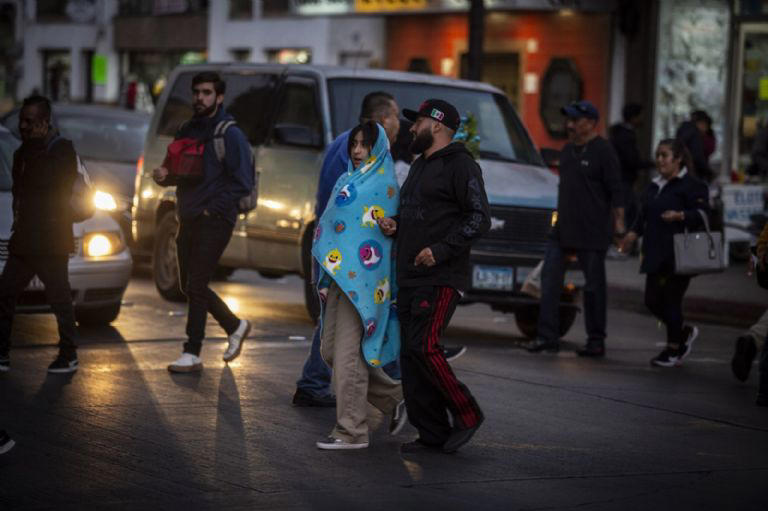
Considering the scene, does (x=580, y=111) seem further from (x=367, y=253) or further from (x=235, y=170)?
(x=367, y=253)

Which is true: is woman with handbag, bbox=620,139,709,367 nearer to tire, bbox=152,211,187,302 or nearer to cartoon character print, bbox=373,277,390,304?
cartoon character print, bbox=373,277,390,304

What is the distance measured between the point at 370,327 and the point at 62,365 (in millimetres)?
2891

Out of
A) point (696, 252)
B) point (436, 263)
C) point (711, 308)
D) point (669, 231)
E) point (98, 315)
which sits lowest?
point (711, 308)

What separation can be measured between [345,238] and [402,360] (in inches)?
25.9

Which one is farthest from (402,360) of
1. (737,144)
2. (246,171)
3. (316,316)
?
(737,144)

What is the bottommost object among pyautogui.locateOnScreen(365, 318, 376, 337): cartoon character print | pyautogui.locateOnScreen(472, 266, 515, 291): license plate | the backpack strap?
pyautogui.locateOnScreen(472, 266, 515, 291): license plate

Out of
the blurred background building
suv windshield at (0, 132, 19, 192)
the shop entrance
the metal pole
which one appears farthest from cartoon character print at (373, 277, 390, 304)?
the shop entrance

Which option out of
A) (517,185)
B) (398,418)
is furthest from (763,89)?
(398,418)

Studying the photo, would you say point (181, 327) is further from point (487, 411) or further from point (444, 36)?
point (444, 36)

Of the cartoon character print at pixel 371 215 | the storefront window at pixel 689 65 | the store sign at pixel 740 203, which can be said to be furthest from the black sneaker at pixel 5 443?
the storefront window at pixel 689 65

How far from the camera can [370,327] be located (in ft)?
26.7

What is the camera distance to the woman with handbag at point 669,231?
12312 mm

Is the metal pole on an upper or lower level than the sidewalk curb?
upper

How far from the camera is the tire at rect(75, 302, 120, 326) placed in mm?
12701
